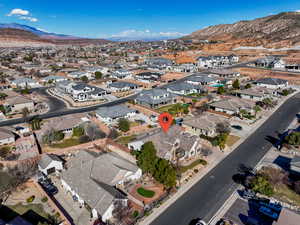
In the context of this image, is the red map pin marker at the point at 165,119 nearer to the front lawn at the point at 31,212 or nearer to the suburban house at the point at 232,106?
the suburban house at the point at 232,106

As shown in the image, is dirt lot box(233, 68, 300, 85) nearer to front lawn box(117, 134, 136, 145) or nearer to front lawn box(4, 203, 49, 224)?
front lawn box(117, 134, 136, 145)

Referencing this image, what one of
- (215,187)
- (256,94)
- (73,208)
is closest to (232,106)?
(256,94)

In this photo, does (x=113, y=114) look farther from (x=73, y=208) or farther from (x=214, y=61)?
(x=214, y=61)

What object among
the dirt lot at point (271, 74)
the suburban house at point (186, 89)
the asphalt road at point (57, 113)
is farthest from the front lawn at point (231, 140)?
the dirt lot at point (271, 74)

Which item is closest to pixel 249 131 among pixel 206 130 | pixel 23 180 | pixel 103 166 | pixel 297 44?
pixel 206 130

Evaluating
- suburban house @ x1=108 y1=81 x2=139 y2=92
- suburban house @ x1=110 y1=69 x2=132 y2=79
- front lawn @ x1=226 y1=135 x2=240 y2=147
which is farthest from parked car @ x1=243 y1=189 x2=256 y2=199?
suburban house @ x1=110 y1=69 x2=132 y2=79

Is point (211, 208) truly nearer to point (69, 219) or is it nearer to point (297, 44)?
point (69, 219)
